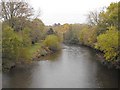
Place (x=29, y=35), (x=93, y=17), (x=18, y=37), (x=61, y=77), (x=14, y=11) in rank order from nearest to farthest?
(x=61, y=77)
(x=18, y=37)
(x=14, y=11)
(x=29, y=35)
(x=93, y=17)

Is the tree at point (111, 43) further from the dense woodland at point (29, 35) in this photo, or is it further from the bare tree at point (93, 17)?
the bare tree at point (93, 17)

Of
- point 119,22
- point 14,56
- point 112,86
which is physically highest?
point 119,22

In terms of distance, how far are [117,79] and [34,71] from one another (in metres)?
8.46

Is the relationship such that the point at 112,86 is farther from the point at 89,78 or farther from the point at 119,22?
the point at 119,22

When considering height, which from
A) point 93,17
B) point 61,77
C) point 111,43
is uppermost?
point 93,17

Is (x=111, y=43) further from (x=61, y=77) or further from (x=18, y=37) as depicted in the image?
(x=18, y=37)

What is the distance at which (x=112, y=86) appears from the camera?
19.5m

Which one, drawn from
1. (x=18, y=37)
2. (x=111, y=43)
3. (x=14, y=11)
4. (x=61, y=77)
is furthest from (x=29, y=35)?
(x=111, y=43)

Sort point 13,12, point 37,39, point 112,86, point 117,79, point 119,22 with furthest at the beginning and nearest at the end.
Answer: point 37,39 → point 13,12 → point 119,22 → point 117,79 → point 112,86

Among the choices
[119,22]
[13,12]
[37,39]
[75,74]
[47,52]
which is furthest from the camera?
[37,39]

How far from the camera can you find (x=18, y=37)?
85.4 ft

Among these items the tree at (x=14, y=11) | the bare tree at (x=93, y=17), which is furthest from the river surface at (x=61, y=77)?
the bare tree at (x=93, y=17)

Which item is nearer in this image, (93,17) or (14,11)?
(14,11)

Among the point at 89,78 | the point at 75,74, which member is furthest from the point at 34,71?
the point at 89,78
